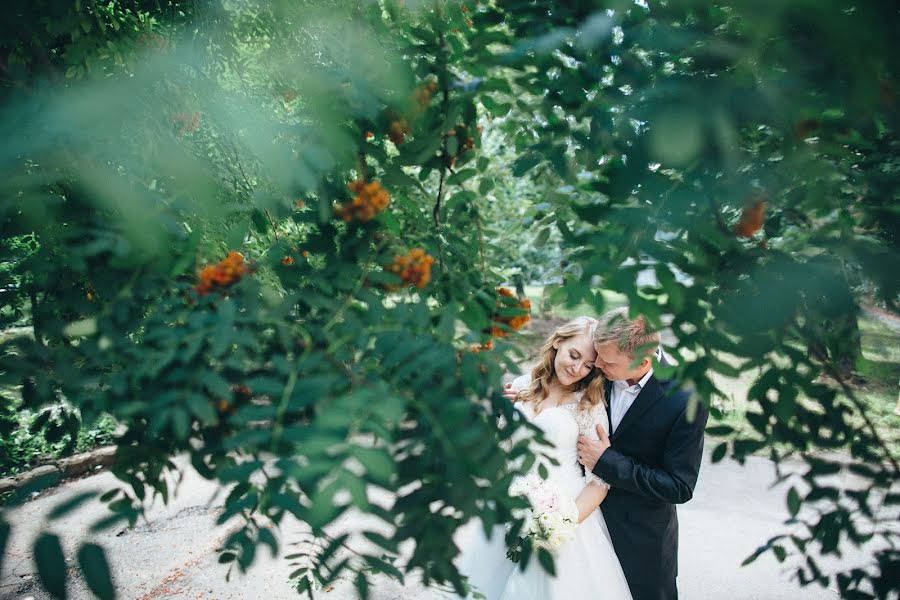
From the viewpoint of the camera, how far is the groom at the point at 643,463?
7.96 ft

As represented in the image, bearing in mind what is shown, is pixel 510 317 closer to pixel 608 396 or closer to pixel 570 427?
pixel 570 427

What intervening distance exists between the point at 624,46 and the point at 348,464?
41.5 inches

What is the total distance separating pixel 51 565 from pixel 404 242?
951mm

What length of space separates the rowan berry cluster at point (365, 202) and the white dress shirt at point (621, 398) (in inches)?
77.3

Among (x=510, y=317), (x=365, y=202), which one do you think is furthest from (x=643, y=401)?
(x=365, y=202)

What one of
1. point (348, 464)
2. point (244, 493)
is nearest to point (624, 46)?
point (348, 464)

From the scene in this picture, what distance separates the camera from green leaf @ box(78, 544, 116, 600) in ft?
2.92

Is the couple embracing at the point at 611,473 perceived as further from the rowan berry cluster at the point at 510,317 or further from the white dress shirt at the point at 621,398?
the rowan berry cluster at the point at 510,317

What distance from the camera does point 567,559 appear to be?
2.62m

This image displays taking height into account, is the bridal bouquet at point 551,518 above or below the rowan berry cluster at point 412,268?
below

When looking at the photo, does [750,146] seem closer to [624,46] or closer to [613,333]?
[624,46]

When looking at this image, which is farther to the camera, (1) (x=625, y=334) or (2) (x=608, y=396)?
(2) (x=608, y=396)

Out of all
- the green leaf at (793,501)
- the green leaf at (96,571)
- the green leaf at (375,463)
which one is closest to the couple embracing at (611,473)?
the green leaf at (793,501)

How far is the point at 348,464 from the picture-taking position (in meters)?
0.81
